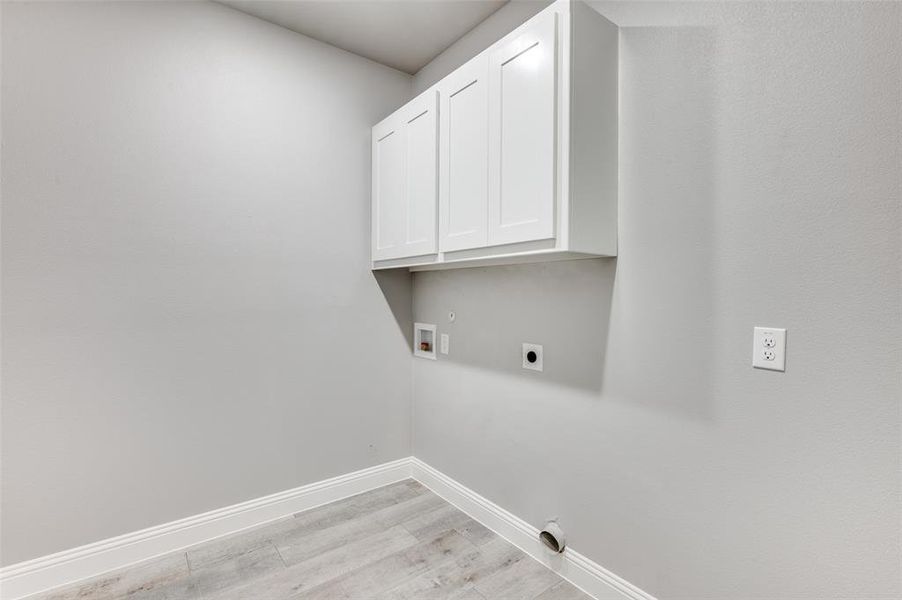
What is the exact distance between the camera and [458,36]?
239 cm

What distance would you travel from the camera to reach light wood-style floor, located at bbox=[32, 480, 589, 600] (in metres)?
1.74

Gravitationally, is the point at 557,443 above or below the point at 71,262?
below

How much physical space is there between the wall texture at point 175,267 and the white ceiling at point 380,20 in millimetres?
86

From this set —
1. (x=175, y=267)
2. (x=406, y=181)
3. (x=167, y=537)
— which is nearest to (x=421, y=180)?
(x=406, y=181)

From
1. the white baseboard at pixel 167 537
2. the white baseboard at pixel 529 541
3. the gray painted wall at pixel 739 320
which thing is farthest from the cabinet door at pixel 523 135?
the white baseboard at pixel 167 537

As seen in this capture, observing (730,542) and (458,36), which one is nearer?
(730,542)

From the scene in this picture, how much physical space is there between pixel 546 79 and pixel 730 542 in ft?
5.39

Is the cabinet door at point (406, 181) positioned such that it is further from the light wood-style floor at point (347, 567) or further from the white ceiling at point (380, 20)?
the light wood-style floor at point (347, 567)

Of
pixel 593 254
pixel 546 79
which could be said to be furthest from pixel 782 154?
pixel 546 79

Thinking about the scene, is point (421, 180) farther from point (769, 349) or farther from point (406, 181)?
point (769, 349)

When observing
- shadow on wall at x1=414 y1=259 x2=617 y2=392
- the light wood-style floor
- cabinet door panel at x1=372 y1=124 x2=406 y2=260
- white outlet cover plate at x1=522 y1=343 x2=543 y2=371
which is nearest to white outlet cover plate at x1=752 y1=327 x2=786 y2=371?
shadow on wall at x1=414 y1=259 x2=617 y2=392

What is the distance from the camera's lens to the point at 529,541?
1979 millimetres

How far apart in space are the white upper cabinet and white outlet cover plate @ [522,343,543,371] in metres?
0.41

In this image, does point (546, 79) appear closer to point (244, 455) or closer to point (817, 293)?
point (817, 293)
